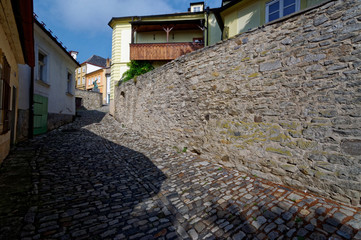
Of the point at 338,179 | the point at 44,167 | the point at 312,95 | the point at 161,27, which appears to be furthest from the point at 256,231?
the point at 161,27

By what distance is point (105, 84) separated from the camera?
29.2m

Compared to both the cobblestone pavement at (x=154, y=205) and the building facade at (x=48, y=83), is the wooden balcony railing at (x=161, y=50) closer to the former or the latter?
the building facade at (x=48, y=83)

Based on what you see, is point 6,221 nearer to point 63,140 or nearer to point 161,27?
point 63,140

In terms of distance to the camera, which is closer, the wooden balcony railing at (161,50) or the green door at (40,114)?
the green door at (40,114)

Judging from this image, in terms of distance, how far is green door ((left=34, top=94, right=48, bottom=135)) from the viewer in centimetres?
680

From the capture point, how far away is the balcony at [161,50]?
484 inches

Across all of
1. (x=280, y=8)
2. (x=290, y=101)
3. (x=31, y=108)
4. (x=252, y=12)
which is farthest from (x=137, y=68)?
(x=290, y=101)

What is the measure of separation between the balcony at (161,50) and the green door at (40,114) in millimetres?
7090

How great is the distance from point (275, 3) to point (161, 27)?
9.09m

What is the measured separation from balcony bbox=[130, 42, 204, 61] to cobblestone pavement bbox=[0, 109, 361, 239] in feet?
32.9

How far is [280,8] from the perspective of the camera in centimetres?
766

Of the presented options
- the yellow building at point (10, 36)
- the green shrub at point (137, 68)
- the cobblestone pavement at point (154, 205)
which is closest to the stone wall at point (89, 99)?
the green shrub at point (137, 68)

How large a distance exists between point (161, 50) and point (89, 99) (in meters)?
12.6

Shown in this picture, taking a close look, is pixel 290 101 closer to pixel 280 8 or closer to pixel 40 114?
pixel 280 8
